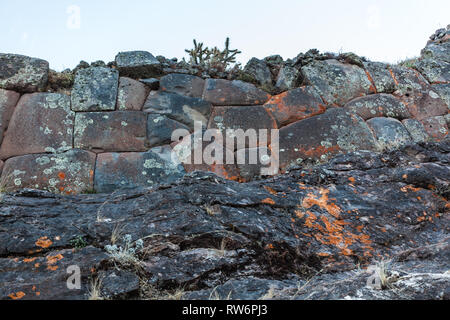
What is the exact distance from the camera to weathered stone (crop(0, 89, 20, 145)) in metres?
5.24

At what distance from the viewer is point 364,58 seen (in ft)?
23.1

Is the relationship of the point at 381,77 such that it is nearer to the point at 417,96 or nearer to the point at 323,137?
the point at 417,96

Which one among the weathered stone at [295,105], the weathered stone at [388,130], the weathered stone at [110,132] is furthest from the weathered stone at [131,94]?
the weathered stone at [388,130]

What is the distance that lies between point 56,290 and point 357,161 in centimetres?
317

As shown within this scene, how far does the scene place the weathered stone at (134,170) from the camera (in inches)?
194

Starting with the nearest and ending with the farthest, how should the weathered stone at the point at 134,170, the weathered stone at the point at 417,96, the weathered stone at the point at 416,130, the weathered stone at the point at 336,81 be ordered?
the weathered stone at the point at 134,170, the weathered stone at the point at 416,130, the weathered stone at the point at 336,81, the weathered stone at the point at 417,96

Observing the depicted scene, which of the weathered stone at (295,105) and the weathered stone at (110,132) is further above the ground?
the weathered stone at (295,105)

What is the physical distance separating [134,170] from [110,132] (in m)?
0.79

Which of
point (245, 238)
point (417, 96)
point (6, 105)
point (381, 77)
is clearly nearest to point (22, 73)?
point (6, 105)

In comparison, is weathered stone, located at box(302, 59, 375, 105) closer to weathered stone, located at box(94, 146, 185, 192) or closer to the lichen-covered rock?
weathered stone, located at box(94, 146, 185, 192)

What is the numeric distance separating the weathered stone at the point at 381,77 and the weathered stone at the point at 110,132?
4.47m

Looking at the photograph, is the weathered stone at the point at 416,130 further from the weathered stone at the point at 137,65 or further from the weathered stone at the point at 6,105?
the weathered stone at the point at 6,105
